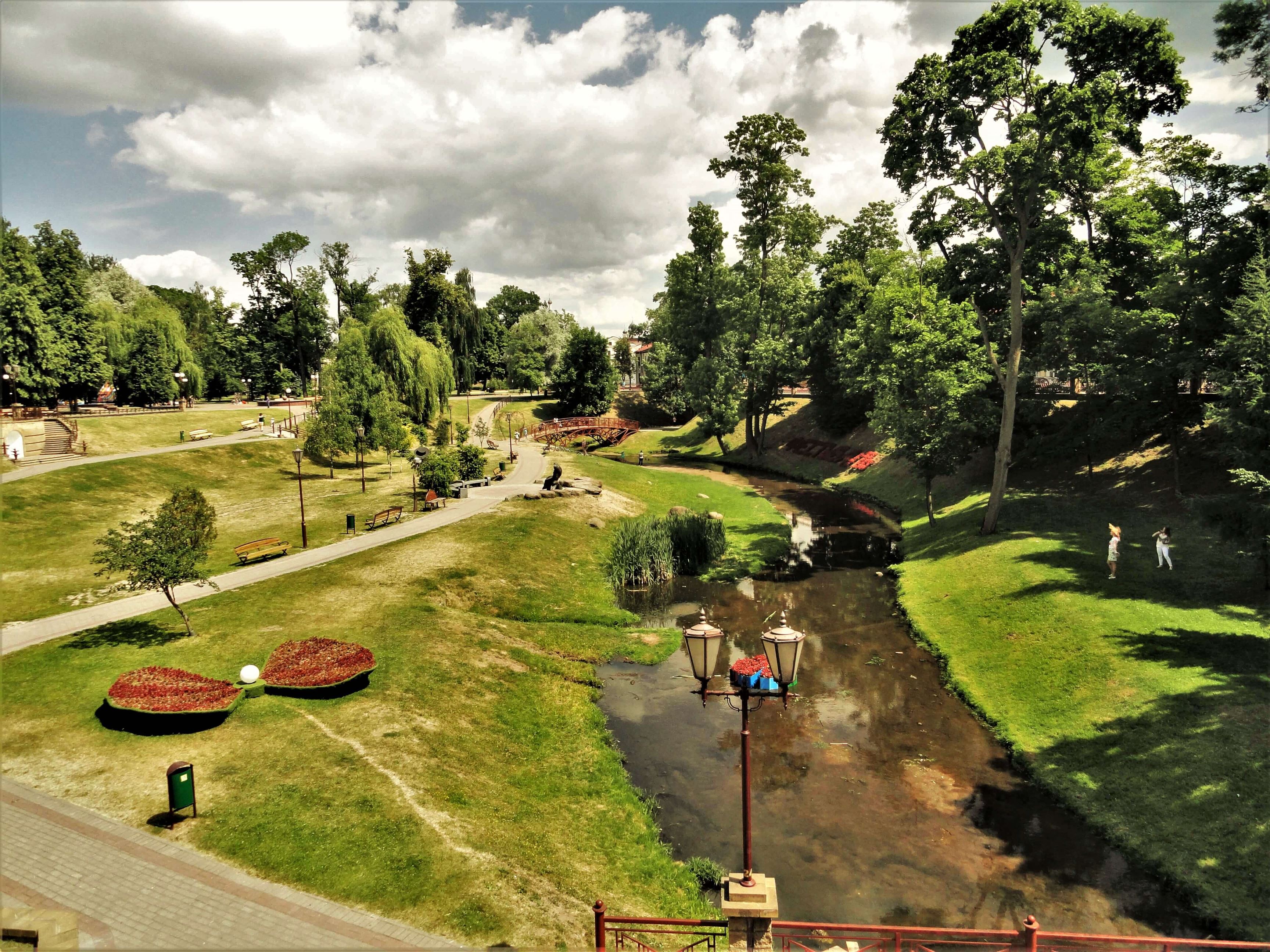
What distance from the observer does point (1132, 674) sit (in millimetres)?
19125

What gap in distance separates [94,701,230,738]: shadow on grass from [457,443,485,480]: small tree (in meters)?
30.9

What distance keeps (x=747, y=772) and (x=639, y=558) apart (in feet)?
82.9

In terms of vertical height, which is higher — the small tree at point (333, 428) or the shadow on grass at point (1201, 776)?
the small tree at point (333, 428)

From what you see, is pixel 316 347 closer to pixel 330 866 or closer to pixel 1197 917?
pixel 330 866

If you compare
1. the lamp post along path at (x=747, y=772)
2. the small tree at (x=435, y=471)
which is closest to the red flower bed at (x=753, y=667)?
the lamp post along path at (x=747, y=772)

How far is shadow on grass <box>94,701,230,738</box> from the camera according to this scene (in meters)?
15.1

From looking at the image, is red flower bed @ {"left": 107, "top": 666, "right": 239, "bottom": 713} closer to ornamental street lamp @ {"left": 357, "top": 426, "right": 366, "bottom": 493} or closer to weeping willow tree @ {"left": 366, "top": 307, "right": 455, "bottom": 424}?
ornamental street lamp @ {"left": 357, "top": 426, "right": 366, "bottom": 493}

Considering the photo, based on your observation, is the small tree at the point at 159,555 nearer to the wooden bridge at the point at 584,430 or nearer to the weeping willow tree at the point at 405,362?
the weeping willow tree at the point at 405,362

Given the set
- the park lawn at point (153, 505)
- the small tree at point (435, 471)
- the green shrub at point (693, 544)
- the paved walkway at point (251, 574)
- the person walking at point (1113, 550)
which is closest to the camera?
the paved walkway at point (251, 574)

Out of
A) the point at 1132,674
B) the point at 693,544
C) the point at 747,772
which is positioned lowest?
the point at 1132,674

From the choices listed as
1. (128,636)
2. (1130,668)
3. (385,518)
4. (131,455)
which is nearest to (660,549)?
(385,518)

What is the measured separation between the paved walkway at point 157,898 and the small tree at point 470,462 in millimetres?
34877

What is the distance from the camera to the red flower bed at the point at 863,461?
5784 centimetres

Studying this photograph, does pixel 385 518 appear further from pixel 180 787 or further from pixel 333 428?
pixel 180 787
